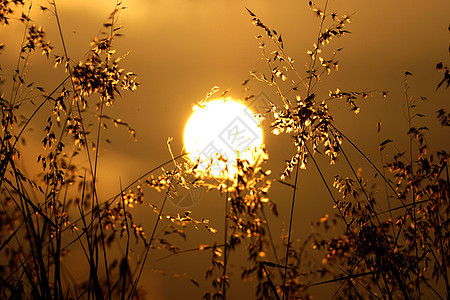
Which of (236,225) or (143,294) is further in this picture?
(236,225)

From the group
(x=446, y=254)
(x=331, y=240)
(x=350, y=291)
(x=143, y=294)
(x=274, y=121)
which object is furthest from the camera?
(x=331, y=240)

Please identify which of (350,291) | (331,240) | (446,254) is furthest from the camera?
(331,240)

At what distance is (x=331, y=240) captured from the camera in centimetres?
382

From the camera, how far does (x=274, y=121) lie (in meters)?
3.54

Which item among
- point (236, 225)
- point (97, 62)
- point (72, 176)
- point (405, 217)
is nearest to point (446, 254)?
point (405, 217)

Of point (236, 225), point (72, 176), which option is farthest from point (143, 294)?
point (72, 176)

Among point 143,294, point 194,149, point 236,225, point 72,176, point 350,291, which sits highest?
point 194,149

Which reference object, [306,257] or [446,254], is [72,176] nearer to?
[306,257]

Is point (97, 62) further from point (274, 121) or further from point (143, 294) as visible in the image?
point (143, 294)

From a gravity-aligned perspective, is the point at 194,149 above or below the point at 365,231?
above

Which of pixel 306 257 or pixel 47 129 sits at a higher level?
pixel 47 129

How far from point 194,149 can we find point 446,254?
161 cm

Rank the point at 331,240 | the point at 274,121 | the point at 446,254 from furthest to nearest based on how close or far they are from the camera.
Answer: the point at 331,240, the point at 274,121, the point at 446,254

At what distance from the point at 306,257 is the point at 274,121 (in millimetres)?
891
